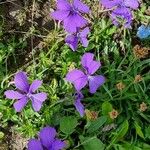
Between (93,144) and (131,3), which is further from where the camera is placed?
(131,3)

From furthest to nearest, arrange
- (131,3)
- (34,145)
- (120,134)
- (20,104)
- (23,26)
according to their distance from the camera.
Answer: (23,26)
(131,3)
(120,134)
(20,104)
(34,145)

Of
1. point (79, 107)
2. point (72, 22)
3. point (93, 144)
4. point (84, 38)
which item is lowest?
point (93, 144)

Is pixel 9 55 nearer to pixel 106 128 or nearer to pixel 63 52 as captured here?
pixel 63 52

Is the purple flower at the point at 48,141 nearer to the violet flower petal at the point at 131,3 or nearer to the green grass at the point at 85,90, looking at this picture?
the green grass at the point at 85,90

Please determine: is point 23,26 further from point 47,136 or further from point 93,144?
point 47,136

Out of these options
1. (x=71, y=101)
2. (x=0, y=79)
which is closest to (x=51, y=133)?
(x=71, y=101)

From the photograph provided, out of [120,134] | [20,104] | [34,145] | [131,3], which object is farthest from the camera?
[131,3]

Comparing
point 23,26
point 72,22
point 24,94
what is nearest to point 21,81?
point 24,94

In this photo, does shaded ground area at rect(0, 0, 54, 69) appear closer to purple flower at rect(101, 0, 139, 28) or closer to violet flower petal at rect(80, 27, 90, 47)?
violet flower petal at rect(80, 27, 90, 47)
